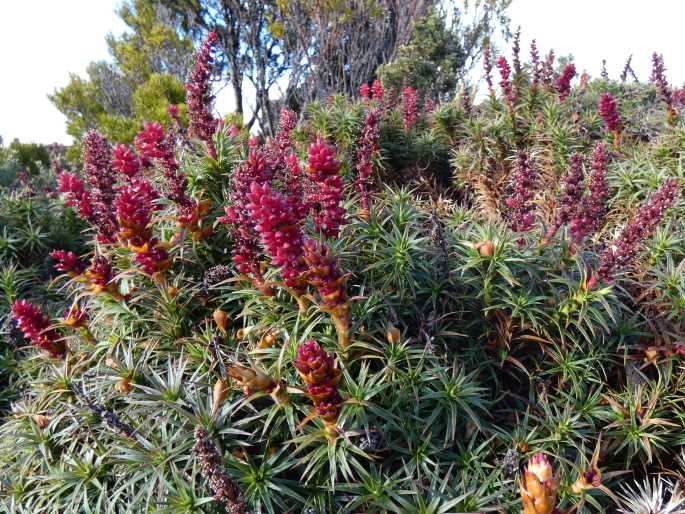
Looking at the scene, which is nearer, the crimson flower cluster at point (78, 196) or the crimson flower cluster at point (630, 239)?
the crimson flower cluster at point (630, 239)

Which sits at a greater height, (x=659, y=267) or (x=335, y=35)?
(x=335, y=35)

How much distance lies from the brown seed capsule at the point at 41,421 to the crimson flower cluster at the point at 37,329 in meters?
0.43

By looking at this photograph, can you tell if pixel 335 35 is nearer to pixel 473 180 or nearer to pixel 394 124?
pixel 394 124

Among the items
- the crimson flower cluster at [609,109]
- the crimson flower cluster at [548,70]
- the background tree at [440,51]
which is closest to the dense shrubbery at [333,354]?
the crimson flower cluster at [609,109]

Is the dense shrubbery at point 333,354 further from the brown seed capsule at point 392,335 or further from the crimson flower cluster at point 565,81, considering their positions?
the crimson flower cluster at point 565,81

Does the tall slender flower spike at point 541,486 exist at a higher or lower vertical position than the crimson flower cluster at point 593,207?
lower

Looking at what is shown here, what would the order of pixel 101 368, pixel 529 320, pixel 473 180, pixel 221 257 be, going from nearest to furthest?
pixel 101 368
pixel 529 320
pixel 221 257
pixel 473 180

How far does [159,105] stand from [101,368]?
14.3 metres

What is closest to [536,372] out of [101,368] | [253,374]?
[253,374]

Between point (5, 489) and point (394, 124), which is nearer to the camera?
point (5, 489)

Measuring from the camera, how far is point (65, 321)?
2.78m

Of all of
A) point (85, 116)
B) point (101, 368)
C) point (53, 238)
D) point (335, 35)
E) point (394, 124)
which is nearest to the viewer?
point (101, 368)

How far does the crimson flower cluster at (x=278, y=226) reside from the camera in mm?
1787

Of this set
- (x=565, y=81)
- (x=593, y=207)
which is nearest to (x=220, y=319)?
(x=593, y=207)
